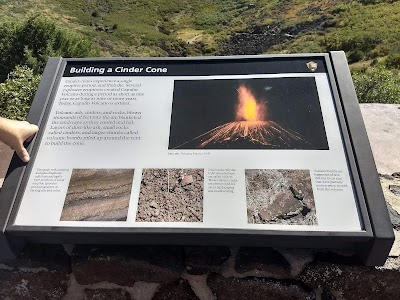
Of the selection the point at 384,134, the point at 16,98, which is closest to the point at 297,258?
the point at 384,134

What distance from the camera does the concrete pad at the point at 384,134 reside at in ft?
6.59

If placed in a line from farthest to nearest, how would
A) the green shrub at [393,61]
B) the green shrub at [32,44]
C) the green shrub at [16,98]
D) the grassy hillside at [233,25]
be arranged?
the grassy hillside at [233,25], the green shrub at [393,61], the green shrub at [32,44], the green shrub at [16,98]

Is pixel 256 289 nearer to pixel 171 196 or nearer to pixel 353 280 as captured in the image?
pixel 353 280

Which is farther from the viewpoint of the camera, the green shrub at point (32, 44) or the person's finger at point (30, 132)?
the green shrub at point (32, 44)

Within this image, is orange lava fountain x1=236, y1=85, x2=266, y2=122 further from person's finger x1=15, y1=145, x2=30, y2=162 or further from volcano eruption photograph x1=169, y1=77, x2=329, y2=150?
person's finger x1=15, y1=145, x2=30, y2=162

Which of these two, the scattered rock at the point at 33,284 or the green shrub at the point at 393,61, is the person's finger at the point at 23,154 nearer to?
the scattered rock at the point at 33,284

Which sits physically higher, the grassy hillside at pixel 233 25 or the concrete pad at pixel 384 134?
the grassy hillside at pixel 233 25

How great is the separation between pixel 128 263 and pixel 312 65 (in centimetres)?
103

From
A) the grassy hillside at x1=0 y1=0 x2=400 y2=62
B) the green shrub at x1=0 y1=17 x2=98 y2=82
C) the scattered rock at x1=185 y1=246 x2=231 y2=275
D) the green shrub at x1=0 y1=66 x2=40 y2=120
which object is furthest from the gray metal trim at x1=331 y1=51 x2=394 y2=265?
the grassy hillside at x1=0 y1=0 x2=400 y2=62

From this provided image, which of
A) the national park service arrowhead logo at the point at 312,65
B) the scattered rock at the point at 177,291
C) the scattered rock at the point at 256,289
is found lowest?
the scattered rock at the point at 177,291

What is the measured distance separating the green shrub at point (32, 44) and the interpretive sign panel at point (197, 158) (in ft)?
28.3

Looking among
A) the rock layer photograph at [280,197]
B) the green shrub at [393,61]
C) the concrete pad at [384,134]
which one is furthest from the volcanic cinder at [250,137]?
the green shrub at [393,61]

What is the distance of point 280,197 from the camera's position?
1.54m

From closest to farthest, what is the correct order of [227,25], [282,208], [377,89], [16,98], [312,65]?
[282,208], [312,65], [16,98], [377,89], [227,25]
